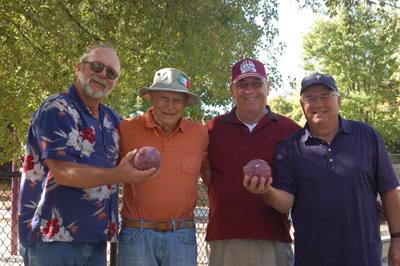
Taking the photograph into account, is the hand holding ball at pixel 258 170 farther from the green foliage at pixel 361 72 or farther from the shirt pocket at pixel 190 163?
the green foliage at pixel 361 72

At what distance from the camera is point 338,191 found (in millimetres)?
3543

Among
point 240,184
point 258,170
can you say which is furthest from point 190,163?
point 258,170

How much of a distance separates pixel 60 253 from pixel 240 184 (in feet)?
4.61

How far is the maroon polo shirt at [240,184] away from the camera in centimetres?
394

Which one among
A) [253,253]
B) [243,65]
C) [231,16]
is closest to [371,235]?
[253,253]

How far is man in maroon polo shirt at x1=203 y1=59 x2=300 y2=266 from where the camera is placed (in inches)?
155

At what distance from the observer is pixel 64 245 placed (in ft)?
10.9

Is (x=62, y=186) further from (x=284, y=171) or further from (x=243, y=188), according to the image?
(x=284, y=171)

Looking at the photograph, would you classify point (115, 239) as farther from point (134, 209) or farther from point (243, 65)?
point (243, 65)

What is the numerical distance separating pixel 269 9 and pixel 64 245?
589 centimetres

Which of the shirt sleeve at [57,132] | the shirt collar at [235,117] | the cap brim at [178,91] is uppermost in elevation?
the cap brim at [178,91]

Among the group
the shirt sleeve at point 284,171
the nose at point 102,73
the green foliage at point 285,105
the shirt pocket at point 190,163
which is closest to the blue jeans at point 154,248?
the shirt pocket at point 190,163

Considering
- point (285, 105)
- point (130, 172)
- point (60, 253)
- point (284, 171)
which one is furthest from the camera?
point (285, 105)

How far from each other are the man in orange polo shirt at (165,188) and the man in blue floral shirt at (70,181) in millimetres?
166
